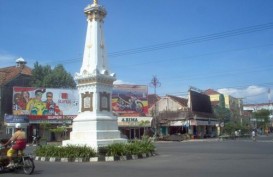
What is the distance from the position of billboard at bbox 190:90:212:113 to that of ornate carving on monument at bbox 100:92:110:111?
36000 mm

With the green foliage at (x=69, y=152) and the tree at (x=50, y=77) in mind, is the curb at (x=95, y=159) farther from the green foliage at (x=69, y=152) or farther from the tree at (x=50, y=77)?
the tree at (x=50, y=77)

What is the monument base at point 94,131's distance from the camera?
1784 centimetres

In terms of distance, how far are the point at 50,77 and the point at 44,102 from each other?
6546 mm

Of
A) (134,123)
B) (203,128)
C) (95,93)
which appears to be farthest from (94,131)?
(203,128)

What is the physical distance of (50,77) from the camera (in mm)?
52188

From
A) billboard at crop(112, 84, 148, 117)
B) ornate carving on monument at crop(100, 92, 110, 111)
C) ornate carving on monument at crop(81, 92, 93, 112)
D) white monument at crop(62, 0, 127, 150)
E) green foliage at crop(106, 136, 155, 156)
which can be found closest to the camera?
green foliage at crop(106, 136, 155, 156)

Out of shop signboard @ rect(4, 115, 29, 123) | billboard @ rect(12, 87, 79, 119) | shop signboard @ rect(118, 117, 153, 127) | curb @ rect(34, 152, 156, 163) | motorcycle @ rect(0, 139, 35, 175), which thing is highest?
billboard @ rect(12, 87, 79, 119)

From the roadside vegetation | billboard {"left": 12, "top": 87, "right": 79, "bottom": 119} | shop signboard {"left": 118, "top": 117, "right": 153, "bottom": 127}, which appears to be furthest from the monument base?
shop signboard {"left": 118, "top": 117, "right": 153, "bottom": 127}

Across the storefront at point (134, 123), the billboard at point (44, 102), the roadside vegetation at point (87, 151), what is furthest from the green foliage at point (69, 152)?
the storefront at point (134, 123)

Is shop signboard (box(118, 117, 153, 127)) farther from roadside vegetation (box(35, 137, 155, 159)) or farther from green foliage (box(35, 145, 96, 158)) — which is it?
green foliage (box(35, 145, 96, 158))

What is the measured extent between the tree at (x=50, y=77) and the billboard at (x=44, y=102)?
4975 millimetres

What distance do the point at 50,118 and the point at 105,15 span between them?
1166 inches

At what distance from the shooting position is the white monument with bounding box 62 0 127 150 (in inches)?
719

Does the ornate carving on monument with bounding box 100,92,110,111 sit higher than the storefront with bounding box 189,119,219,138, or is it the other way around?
the ornate carving on monument with bounding box 100,92,110,111
